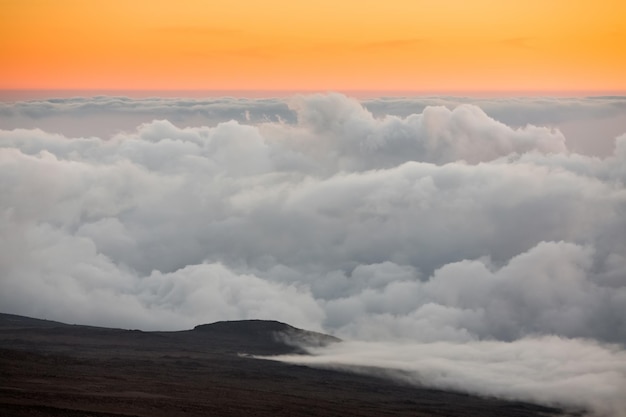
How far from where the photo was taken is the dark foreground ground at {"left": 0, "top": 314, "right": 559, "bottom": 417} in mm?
90250

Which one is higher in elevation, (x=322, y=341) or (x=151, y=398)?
(x=322, y=341)

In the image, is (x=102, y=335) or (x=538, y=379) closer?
(x=102, y=335)

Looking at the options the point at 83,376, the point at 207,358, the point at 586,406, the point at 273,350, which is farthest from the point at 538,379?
the point at 83,376

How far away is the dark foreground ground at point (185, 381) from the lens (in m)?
90.2

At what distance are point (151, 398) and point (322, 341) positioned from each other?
306ft

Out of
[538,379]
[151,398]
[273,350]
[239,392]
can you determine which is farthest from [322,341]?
[151,398]

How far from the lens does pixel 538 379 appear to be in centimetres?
18900

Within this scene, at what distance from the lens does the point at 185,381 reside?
381 feet

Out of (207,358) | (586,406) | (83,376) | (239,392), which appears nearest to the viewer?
(83,376)

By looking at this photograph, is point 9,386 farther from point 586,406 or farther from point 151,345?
point 586,406

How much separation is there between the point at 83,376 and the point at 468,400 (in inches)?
2167

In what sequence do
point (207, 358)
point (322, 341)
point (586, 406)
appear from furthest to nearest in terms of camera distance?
point (322, 341) → point (586, 406) → point (207, 358)

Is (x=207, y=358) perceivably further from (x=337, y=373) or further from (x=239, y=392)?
(x=239, y=392)

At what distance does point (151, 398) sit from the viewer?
94.6m
